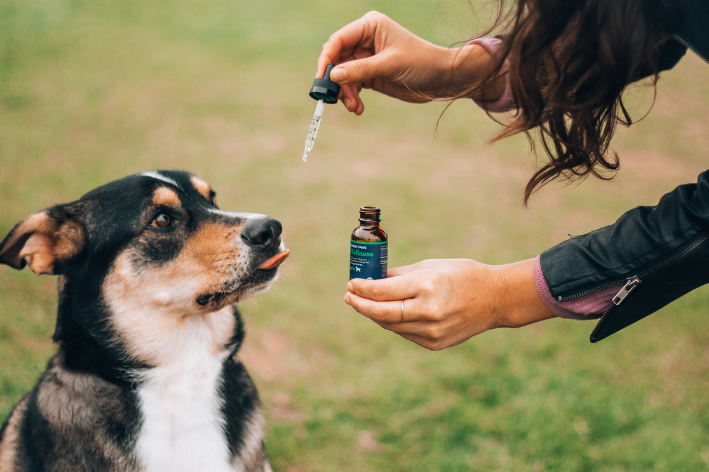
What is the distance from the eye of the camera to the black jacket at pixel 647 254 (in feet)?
5.98

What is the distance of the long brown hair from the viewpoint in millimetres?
1872

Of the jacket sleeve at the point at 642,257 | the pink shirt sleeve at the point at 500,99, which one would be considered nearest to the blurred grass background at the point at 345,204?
the pink shirt sleeve at the point at 500,99

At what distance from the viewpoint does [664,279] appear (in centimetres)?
191

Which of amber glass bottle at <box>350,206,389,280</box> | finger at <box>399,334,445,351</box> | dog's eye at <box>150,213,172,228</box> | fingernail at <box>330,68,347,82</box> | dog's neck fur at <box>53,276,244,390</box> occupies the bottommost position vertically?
dog's neck fur at <box>53,276,244,390</box>

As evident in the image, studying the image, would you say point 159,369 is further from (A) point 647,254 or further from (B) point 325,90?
(A) point 647,254

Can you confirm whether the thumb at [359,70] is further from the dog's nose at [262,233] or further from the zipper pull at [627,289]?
the zipper pull at [627,289]

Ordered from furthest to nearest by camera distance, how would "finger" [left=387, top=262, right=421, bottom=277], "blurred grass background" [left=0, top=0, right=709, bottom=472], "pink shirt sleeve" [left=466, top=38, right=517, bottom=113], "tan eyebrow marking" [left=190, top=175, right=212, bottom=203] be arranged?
"blurred grass background" [left=0, top=0, right=709, bottom=472] < "tan eyebrow marking" [left=190, top=175, right=212, bottom=203] < "pink shirt sleeve" [left=466, top=38, right=517, bottom=113] < "finger" [left=387, top=262, right=421, bottom=277]

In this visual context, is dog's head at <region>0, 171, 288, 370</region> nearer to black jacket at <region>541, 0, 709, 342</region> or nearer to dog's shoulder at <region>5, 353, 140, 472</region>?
dog's shoulder at <region>5, 353, 140, 472</region>

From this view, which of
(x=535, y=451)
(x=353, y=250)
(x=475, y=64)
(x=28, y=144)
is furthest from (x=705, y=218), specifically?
(x=28, y=144)

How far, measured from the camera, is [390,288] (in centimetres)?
200

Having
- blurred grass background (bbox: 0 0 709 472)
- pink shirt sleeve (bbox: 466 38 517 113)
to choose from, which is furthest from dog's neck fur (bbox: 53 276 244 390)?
pink shirt sleeve (bbox: 466 38 517 113)

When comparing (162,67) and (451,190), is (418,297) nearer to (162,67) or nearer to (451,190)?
(451,190)

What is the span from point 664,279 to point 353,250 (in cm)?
117

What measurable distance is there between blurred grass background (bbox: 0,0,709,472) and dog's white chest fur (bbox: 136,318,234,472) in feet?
4.03
